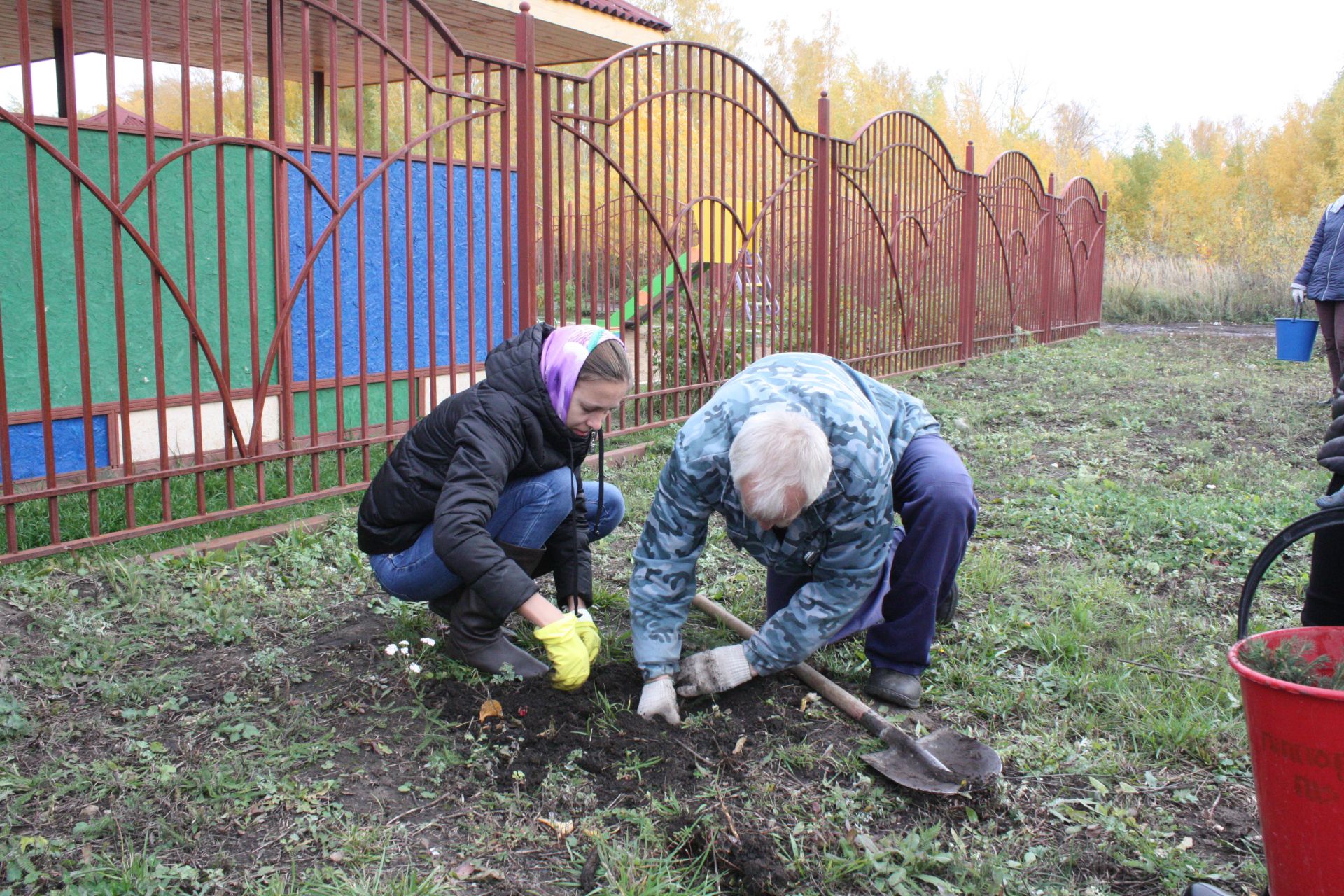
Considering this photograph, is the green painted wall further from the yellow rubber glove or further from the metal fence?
the yellow rubber glove

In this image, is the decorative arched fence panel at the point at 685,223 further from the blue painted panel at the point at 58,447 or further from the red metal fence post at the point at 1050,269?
the red metal fence post at the point at 1050,269

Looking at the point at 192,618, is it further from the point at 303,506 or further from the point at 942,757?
the point at 942,757

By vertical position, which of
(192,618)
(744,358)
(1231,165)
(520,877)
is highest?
(1231,165)

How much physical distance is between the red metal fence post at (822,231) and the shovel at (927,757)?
5.11m

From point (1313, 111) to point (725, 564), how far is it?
35.8 meters

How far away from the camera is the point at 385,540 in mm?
2914

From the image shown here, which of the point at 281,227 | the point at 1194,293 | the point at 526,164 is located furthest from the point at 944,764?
the point at 1194,293

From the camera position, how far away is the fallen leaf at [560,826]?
2205mm

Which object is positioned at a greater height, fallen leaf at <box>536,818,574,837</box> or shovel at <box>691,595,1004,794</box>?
shovel at <box>691,595,1004,794</box>

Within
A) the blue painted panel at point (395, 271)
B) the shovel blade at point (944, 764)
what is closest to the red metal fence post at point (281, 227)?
the blue painted panel at point (395, 271)

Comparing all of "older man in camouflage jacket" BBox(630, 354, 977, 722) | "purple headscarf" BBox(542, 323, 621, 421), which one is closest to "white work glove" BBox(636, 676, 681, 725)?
"older man in camouflage jacket" BBox(630, 354, 977, 722)

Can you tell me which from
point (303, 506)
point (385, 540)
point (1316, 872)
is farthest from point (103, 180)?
point (1316, 872)

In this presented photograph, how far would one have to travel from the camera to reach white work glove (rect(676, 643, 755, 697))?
2.75 m

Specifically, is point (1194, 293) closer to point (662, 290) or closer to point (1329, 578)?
point (662, 290)
